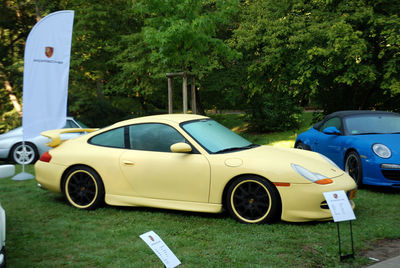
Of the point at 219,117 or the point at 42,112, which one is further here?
the point at 219,117

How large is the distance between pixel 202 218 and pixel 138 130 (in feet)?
5.11

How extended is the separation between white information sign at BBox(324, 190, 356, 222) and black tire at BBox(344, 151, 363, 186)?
3.40 m

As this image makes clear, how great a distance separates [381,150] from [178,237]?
160 inches

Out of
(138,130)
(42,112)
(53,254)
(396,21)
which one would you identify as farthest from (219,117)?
(53,254)

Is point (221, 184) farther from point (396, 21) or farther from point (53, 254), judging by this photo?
point (396, 21)

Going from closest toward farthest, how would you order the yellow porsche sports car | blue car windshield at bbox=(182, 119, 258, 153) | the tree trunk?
the yellow porsche sports car
blue car windshield at bbox=(182, 119, 258, 153)
the tree trunk

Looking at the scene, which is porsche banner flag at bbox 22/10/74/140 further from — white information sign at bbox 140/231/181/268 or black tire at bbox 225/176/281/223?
white information sign at bbox 140/231/181/268

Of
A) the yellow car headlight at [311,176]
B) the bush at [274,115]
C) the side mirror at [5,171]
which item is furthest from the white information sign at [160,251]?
the bush at [274,115]

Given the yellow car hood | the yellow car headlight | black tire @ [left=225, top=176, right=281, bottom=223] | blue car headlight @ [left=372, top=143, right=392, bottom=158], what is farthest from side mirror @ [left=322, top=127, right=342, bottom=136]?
black tire @ [left=225, top=176, right=281, bottom=223]

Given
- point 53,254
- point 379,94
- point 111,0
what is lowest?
point 53,254

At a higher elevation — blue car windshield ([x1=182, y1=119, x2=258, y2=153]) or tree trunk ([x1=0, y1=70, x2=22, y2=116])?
tree trunk ([x1=0, y1=70, x2=22, y2=116])

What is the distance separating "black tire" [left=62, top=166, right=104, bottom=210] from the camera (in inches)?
244

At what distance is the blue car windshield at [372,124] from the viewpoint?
807 centimetres

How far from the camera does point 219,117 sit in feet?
96.3
